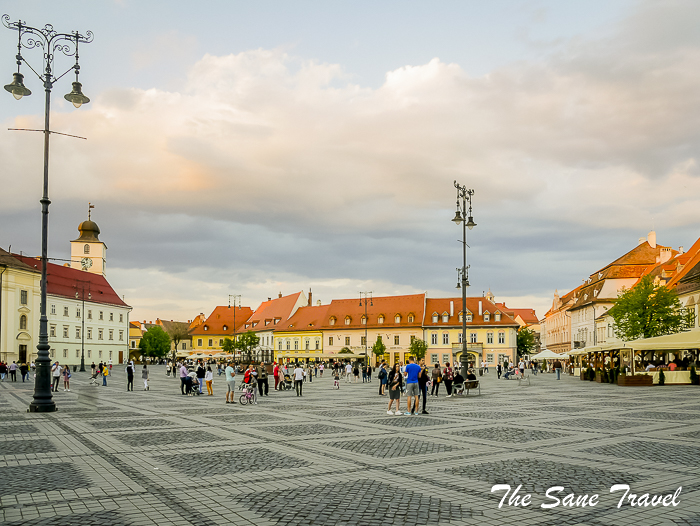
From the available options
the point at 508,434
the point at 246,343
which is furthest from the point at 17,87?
the point at 246,343

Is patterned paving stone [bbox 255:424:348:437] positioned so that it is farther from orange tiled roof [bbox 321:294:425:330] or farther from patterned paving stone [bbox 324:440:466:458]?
orange tiled roof [bbox 321:294:425:330]

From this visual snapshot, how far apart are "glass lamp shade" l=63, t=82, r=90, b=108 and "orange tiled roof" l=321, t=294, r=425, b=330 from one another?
7856 centimetres

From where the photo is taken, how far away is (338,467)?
1023cm

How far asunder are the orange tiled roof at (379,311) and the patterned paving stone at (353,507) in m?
87.5

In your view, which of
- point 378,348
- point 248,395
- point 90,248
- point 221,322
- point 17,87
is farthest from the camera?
point 221,322

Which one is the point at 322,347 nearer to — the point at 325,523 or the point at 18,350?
the point at 18,350

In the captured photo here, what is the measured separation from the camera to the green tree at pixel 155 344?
135875mm

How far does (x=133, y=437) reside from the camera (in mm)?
14016

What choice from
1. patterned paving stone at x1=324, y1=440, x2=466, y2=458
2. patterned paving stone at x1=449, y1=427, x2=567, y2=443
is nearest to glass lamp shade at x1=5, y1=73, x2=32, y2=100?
patterned paving stone at x1=324, y1=440, x2=466, y2=458

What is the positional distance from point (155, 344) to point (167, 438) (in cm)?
12927

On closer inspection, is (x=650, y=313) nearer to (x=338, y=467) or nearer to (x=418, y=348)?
(x=418, y=348)

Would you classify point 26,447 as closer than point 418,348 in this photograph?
Yes

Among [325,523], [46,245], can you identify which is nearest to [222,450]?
[325,523]

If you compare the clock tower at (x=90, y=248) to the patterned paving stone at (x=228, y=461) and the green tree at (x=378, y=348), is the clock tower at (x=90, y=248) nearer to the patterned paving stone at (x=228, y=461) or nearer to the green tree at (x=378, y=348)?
the green tree at (x=378, y=348)
